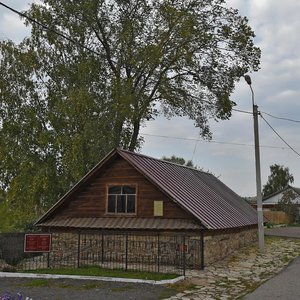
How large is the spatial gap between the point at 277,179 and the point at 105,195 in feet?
226

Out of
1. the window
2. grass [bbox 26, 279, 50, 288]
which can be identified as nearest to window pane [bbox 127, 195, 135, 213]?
the window

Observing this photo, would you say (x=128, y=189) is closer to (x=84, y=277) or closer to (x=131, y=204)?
(x=131, y=204)

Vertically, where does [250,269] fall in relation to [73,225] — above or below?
below

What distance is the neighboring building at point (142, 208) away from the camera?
16984 mm

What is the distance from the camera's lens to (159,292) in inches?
463

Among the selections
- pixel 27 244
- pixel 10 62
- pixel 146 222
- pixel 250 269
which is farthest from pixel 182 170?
pixel 10 62

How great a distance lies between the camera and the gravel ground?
11188mm

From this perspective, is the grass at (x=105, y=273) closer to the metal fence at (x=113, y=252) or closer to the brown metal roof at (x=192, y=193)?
the metal fence at (x=113, y=252)

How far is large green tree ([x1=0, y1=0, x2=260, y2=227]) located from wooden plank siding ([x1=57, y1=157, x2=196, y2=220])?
5.69m

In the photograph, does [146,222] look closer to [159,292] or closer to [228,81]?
[159,292]

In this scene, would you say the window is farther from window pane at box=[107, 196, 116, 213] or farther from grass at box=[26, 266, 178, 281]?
grass at box=[26, 266, 178, 281]

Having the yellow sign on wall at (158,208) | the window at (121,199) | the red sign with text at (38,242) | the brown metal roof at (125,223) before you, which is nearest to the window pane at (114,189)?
the window at (121,199)

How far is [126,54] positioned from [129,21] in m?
2.14

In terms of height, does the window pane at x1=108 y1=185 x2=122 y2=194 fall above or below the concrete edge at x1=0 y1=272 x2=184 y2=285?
above
